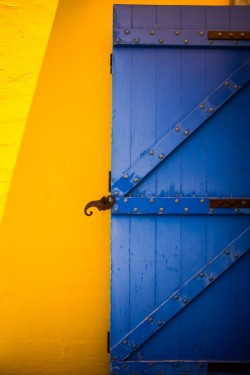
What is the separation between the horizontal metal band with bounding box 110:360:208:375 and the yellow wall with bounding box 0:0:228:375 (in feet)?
1.07

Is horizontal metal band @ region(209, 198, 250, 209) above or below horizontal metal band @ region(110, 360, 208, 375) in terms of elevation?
above

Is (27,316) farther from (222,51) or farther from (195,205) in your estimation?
(222,51)

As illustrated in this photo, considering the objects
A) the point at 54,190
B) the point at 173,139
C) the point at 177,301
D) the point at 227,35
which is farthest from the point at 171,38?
the point at 177,301

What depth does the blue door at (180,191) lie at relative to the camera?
98.7 inches

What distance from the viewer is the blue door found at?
2506 millimetres

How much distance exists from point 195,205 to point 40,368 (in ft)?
4.58

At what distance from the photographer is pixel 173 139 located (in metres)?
2.52

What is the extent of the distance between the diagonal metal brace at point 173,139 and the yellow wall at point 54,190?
33 cm

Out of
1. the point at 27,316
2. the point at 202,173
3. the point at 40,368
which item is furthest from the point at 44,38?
the point at 40,368

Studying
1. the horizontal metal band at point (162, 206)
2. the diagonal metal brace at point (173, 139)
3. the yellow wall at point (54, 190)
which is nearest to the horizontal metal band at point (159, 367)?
the yellow wall at point (54, 190)

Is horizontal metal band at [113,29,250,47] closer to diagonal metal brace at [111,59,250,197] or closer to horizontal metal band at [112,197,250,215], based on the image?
diagonal metal brace at [111,59,250,197]

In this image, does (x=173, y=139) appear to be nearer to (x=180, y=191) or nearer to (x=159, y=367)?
(x=180, y=191)

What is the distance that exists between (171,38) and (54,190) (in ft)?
3.73

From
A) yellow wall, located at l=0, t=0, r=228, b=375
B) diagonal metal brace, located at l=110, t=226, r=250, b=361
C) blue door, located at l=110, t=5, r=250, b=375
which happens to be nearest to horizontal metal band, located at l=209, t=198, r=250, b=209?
blue door, located at l=110, t=5, r=250, b=375
